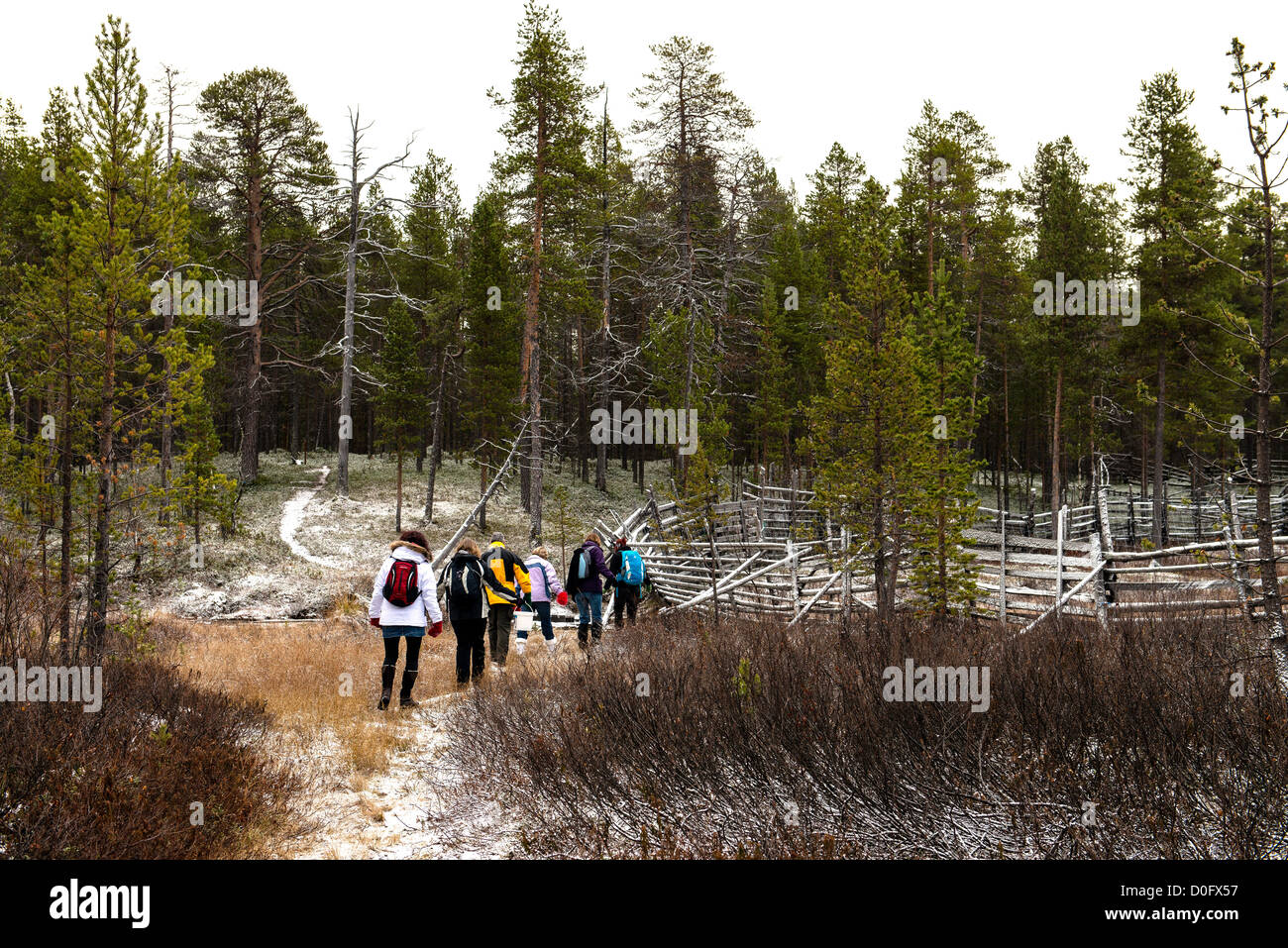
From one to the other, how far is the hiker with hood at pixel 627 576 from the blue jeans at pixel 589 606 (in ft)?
4.83

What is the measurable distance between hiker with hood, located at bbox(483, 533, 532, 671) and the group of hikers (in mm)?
13

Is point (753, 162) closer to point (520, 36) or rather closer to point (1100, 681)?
point (520, 36)

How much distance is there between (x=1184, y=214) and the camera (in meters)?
22.5

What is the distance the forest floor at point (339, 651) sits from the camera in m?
4.93

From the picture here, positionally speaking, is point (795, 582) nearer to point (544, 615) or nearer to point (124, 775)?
point (544, 615)

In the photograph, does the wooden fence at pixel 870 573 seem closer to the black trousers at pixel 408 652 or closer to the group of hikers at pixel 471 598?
the group of hikers at pixel 471 598

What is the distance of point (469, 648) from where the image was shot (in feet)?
29.3

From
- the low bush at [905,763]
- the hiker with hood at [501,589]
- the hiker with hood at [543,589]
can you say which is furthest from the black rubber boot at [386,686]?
the hiker with hood at [543,589]

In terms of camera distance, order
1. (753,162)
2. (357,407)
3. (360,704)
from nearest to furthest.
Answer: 1. (360,704)
2. (753,162)
3. (357,407)

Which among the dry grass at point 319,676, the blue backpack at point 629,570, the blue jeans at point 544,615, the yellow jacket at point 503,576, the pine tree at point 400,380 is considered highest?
the pine tree at point 400,380

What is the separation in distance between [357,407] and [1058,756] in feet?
156

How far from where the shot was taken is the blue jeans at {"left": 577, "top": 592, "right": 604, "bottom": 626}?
38.5 feet

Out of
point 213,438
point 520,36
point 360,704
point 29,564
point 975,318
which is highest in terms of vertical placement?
point 520,36

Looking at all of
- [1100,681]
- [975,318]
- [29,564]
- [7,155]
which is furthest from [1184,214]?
[7,155]
